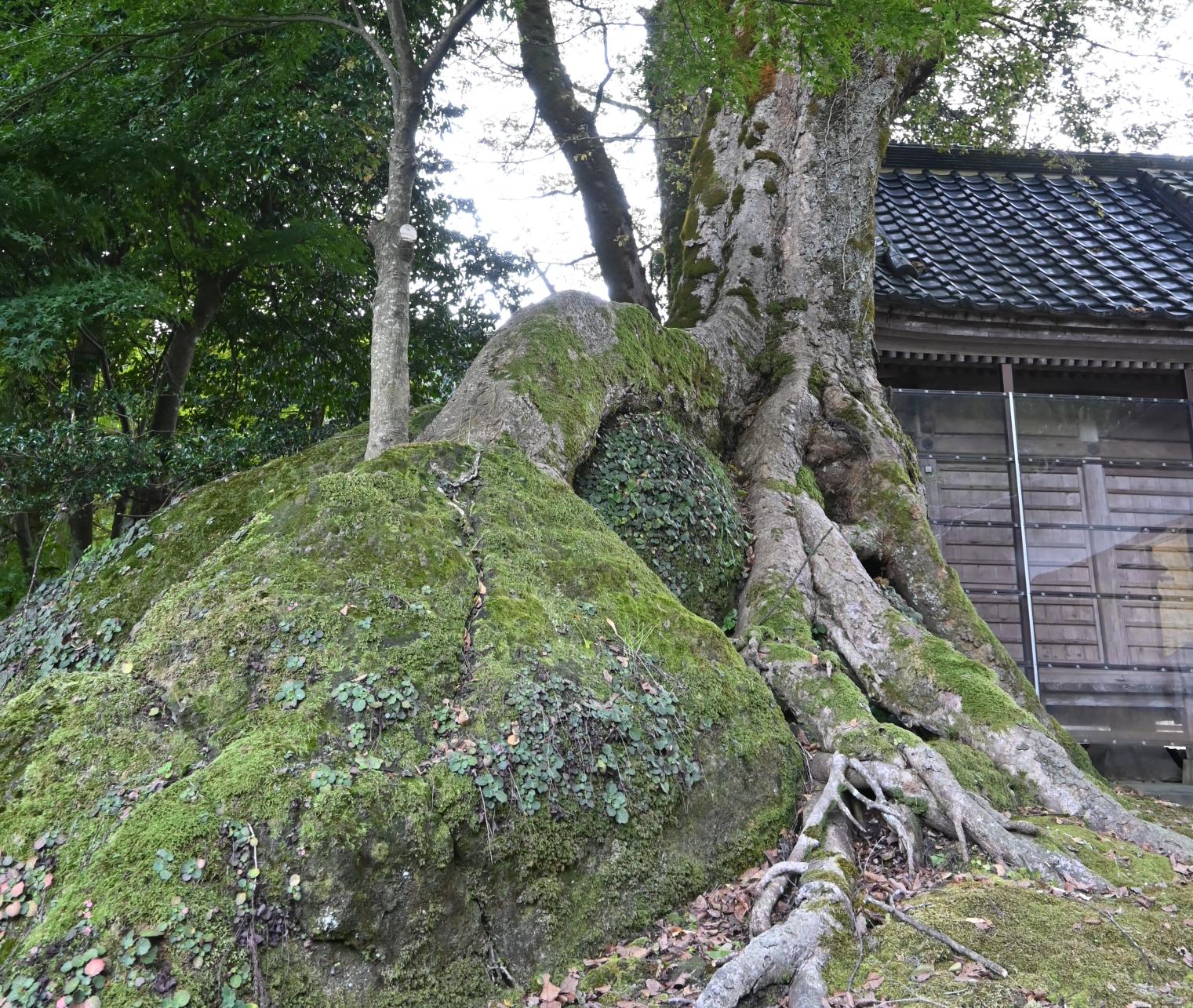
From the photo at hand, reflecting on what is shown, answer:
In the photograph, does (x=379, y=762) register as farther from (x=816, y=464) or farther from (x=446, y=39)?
(x=816, y=464)

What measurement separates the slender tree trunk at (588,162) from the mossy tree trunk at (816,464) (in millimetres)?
1398

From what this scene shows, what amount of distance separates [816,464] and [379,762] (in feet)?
15.5

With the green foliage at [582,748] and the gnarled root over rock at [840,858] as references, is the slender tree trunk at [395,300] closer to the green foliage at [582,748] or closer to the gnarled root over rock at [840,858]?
the green foliage at [582,748]

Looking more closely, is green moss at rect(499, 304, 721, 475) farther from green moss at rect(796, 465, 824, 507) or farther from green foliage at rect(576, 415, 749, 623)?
green moss at rect(796, 465, 824, 507)

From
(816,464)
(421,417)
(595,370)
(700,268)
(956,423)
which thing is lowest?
(816,464)

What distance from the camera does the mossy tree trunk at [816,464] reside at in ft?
12.2

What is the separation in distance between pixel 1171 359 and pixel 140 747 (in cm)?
897

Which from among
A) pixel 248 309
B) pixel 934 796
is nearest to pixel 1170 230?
pixel 934 796

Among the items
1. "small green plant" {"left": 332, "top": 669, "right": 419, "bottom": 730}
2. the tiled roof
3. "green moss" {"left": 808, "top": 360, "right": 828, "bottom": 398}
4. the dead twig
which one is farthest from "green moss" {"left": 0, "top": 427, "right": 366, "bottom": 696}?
the tiled roof

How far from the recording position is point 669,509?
5328mm

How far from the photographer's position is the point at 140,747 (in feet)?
9.54

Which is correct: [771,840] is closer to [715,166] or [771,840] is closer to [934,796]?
[934,796]

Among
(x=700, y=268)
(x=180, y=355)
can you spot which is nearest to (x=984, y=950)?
(x=700, y=268)

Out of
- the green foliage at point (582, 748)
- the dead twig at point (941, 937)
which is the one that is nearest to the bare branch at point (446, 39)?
the green foliage at point (582, 748)
